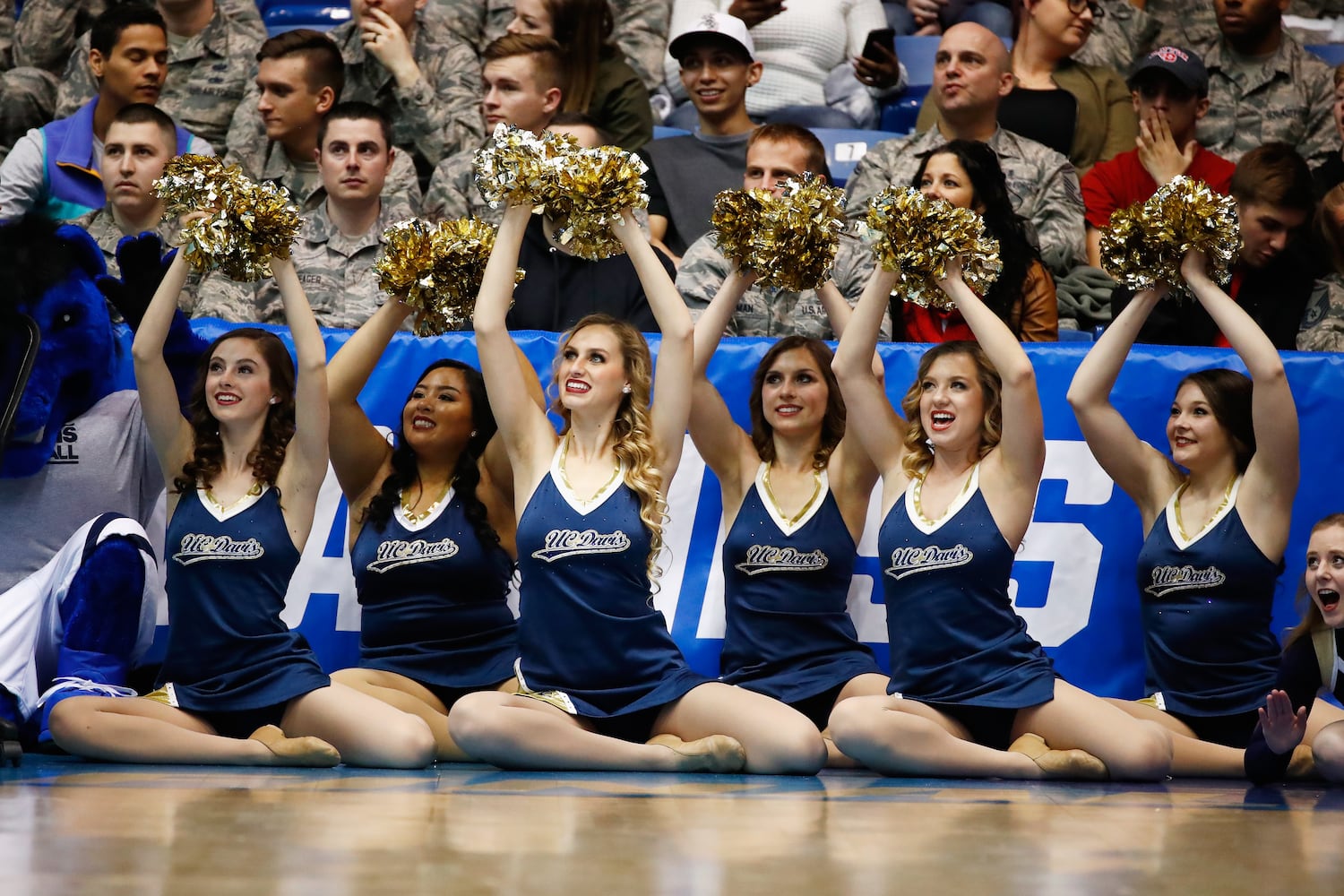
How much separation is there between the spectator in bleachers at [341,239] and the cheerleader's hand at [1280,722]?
3.58 meters

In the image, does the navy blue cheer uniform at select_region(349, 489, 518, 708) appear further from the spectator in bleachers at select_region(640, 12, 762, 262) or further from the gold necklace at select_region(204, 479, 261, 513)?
the spectator in bleachers at select_region(640, 12, 762, 262)

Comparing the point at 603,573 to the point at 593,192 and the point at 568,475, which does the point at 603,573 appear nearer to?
the point at 568,475

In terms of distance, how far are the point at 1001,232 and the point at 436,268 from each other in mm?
2074

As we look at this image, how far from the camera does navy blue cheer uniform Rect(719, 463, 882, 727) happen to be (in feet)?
17.1

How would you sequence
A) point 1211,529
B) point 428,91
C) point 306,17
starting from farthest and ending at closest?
point 306,17, point 428,91, point 1211,529

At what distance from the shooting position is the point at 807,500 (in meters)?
5.32

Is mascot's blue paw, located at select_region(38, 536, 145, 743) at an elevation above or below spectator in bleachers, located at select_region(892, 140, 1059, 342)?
below

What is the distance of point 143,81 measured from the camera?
7.39 meters

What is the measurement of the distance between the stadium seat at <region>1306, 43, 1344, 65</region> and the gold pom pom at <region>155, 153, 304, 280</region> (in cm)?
607

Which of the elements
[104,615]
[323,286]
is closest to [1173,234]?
[323,286]

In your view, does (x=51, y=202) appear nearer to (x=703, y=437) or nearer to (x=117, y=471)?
(x=117, y=471)

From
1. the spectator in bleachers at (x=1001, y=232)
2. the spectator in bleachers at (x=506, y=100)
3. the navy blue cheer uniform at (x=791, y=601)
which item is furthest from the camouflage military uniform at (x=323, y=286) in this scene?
the spectator in bleachers at (x=1001, y=232)

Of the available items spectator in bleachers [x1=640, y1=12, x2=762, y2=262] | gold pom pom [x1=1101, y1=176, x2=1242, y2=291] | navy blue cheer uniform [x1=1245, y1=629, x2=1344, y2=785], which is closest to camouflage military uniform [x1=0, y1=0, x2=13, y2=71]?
spectator in bleachers [x1=640, y1=12, x2=762, y2=262]

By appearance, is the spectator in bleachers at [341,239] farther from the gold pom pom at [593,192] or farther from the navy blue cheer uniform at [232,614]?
the gold pom pom at [593,192]
